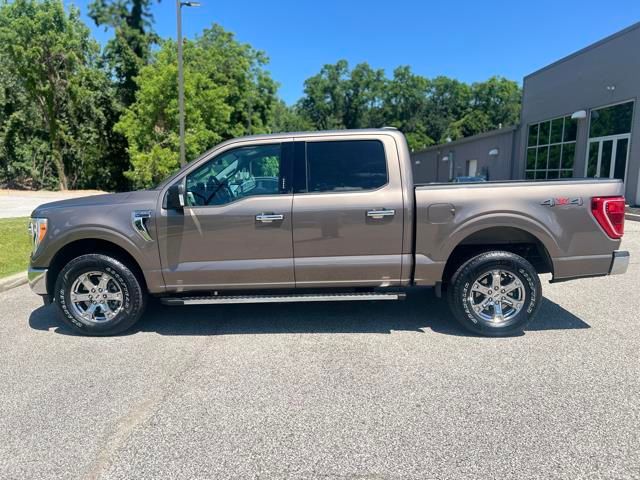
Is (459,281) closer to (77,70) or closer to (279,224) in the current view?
(279,224)

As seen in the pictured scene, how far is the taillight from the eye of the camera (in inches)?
168

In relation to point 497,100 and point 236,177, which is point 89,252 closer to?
point 236,177

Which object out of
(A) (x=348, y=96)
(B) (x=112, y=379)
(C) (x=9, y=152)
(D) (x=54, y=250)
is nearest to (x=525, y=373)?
(B) (x=112, y=379)

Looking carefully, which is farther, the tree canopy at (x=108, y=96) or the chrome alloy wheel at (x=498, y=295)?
the tree canopy at (x=108, y=96)

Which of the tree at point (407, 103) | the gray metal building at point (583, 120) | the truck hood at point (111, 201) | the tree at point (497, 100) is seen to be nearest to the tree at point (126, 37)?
the gray metal building at point (583, 120)

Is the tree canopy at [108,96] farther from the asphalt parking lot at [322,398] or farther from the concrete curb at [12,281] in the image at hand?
the asphalt parking lot at [322,398]

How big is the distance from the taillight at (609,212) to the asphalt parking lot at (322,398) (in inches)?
43.5

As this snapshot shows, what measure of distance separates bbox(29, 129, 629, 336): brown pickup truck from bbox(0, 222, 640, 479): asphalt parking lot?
0.44 m

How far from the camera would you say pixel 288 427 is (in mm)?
2975

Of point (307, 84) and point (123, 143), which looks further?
point (307, 84)

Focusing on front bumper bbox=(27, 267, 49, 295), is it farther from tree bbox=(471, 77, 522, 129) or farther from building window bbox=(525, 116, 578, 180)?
tree bbox=(471, 77, 522, 129)

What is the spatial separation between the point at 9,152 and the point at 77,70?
9603 mm

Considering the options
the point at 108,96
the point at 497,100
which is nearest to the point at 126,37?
the point at 108,96

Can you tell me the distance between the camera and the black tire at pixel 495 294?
14.4 feet
